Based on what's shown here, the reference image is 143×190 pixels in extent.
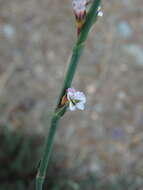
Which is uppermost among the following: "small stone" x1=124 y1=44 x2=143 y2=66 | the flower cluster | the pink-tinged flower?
the flower cluster

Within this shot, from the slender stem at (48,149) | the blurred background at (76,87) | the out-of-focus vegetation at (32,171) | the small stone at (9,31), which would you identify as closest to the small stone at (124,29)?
the blurred background at (76,87)

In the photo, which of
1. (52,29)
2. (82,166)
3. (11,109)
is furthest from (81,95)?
(52,29)

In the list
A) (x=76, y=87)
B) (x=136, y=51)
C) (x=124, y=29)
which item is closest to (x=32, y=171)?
(x=76, y=87)

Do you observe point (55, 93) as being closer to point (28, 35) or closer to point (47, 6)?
point (28, 35)

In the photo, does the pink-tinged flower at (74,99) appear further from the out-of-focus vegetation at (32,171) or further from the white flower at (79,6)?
the out-of-focus vegetation at (32,171)

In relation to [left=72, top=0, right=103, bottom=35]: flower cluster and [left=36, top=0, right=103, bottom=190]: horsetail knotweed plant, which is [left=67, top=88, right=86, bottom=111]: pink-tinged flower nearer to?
[left=36, top=0, right=103, bottom=190]: horsetail knotweed plant

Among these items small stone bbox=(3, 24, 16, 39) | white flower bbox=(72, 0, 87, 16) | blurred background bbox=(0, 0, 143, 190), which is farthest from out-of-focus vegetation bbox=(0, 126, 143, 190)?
white flower bbox=(72, 0, 87, 16)

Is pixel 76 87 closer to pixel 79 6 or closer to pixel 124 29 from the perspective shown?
pixel 124 29
